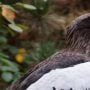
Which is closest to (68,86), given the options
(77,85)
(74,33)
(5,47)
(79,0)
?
(77,85)

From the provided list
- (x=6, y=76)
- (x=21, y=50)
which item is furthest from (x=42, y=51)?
(x=6, y=76)

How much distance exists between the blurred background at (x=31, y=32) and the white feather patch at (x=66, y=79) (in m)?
0.53

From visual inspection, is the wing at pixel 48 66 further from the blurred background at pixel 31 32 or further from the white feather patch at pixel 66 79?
the blurred background at pixel 31 32

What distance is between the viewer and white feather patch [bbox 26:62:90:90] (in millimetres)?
4176

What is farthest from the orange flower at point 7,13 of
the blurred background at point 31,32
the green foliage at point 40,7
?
the green foliage at point 40,7

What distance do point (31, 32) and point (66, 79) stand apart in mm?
1591

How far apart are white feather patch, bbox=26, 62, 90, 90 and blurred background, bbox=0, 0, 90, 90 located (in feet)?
1.73

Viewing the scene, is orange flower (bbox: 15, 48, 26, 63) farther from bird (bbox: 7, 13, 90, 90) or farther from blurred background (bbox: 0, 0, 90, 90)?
bird (bbox: 7, 13, 90, 90)

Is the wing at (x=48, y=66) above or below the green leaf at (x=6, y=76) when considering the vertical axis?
above

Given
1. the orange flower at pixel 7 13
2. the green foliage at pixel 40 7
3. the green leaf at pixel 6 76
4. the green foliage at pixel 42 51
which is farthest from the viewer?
the green foliage at pixel 42 51

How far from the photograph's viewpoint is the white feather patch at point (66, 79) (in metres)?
4.18

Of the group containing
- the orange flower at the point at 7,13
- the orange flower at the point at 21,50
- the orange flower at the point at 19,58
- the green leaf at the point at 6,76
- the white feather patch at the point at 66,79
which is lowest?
the orange flower at the point at 19,58

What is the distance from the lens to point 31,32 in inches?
227

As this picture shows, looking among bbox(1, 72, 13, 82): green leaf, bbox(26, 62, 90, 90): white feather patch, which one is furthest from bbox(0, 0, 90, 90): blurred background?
bbox(26, 62, 90, 90): white feather patch
